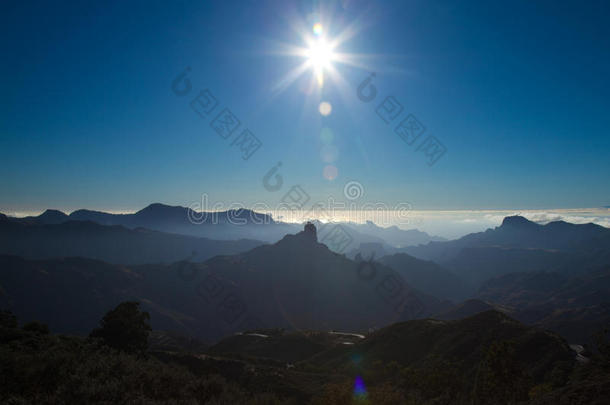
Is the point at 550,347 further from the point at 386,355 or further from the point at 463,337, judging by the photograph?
the point at 386,355

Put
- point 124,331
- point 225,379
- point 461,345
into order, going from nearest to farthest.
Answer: point 225,379, point 124,331, point 461,345

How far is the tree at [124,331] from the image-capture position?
47.6m

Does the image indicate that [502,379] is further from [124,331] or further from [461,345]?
[124,331]

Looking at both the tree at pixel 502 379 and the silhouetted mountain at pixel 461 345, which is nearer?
the tree at pixel 502 379

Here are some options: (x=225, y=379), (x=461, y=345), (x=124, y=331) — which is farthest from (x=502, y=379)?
(x=124, y=331)

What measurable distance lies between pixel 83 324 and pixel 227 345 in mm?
142308

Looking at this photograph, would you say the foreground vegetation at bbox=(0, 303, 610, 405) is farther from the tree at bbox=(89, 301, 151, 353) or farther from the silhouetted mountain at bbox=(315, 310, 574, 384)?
the silhouetted mountain at bbox=(315, 310, 574, 384)

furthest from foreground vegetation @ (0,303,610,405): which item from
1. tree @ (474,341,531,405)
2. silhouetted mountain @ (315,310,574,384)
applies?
silhouetted mountain @ (315,310,574,384)

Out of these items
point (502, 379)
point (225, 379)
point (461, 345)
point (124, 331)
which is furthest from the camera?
point (461, 345)

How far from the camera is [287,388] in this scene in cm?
3784

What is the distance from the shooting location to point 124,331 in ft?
159

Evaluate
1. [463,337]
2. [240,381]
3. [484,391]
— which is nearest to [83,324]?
[240,381]

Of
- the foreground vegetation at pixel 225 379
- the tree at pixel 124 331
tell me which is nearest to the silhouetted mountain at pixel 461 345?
the foreground vegetation at pixel 225 379

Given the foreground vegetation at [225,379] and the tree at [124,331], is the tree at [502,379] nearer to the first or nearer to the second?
the foreground vegetation at [225,379]
